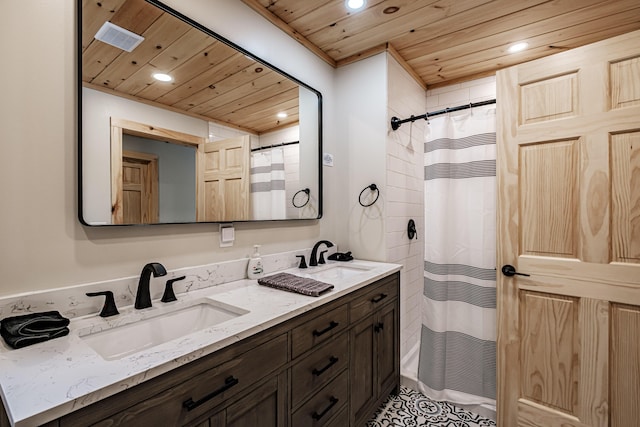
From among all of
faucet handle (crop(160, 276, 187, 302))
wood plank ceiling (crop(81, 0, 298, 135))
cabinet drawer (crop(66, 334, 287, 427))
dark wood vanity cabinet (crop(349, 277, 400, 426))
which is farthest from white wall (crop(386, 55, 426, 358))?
faucet handle (crop(160, 276, 187, 302))

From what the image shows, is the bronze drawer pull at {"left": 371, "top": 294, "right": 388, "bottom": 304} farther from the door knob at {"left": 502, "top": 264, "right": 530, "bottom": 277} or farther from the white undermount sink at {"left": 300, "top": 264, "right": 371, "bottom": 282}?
the door knob at {"left": 502, "top": 264, "right": 530, "bottom": 277}

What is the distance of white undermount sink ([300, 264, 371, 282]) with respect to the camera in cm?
181

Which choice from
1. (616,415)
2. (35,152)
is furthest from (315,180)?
(616,415)

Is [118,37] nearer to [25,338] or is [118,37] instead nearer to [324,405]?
[25,338]

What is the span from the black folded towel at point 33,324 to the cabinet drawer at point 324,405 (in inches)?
34.1

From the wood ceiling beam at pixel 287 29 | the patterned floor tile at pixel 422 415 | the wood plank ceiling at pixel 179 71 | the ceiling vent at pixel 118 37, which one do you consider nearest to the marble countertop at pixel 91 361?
the wood plank ceiling at pixel 179 71

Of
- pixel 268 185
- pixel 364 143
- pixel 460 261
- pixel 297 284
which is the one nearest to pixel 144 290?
pixel 297 284

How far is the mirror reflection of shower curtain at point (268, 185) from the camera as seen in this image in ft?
5.82

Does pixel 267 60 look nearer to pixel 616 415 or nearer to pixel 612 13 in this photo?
pixel 612 13

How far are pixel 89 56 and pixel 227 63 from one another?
25.5 inches

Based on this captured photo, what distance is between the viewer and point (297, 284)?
145 cm

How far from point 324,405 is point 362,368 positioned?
0.37m

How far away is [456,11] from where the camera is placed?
5.97 ft

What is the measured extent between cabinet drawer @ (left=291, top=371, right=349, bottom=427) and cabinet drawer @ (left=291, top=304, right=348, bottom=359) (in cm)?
23
